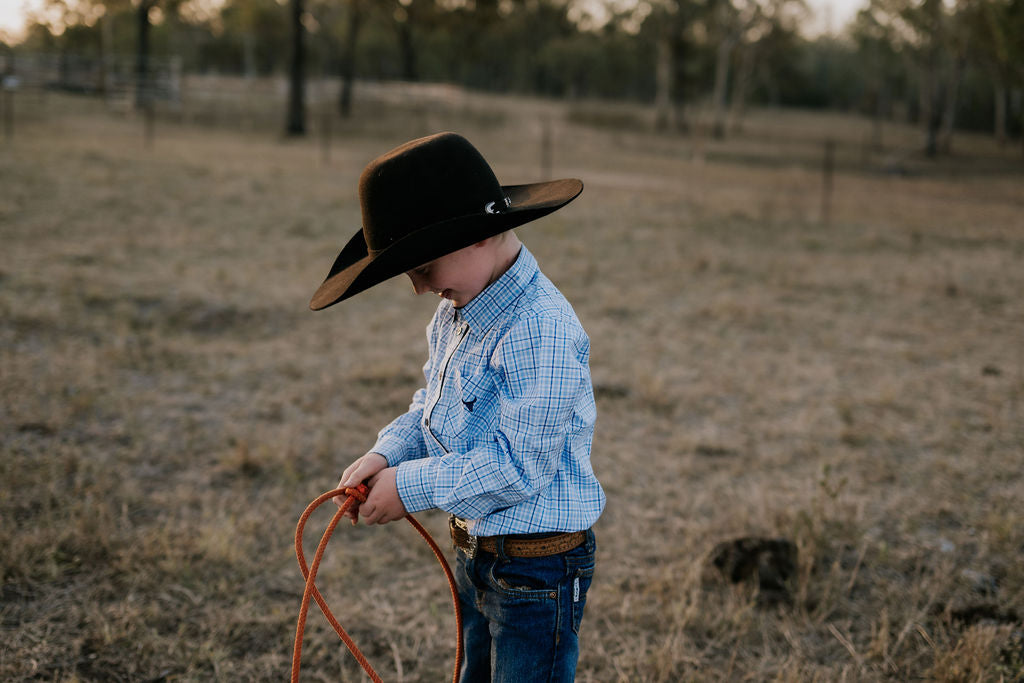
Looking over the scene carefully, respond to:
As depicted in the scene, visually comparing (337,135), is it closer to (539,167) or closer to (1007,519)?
(539,167)

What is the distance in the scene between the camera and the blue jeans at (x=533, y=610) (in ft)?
5.53

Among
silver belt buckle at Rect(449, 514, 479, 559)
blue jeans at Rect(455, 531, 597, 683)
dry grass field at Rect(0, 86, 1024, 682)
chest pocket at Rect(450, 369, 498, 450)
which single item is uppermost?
chest pocket at Rect(450, 369, 498, 450)

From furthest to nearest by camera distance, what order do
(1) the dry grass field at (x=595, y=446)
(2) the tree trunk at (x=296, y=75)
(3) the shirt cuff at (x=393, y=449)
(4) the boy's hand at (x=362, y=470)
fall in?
(2) the tree trunk at (x=296, y=75) < (1) the dry grass field at (x=595, y=446) < (3) the shirt cuff at (x=393, y=449) < (4) the boy's hand at (x=362, y=470)

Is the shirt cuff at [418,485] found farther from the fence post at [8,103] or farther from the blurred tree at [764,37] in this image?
the blurred tree at [764,37]

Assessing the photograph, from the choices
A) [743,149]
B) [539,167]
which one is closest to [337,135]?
[539,167]

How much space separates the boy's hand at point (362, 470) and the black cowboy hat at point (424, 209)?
1.22ft

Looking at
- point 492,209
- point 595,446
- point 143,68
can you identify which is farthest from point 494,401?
point 143,68

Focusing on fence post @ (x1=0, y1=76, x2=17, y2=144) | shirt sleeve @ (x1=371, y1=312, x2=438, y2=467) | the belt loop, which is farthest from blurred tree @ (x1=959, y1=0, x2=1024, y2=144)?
the belt loop

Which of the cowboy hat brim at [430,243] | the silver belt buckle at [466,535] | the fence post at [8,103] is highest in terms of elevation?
the fence post at [8,103]

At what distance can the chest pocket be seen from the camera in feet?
5.42

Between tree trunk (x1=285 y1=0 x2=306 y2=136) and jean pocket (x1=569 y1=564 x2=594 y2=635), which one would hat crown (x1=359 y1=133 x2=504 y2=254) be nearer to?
jean pocket (x1=569 y1=564 x2=594 y2=635)

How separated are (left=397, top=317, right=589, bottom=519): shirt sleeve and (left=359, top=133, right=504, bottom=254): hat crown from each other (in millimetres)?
256

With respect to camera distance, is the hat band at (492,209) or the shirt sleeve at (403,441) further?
the shirt sleeve at (403,441)

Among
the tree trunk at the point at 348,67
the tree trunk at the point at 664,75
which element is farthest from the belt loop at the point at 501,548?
the tree trunk at the point at 664,75
